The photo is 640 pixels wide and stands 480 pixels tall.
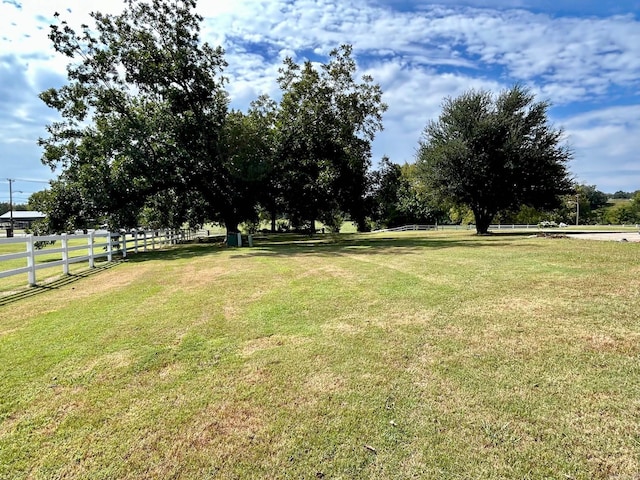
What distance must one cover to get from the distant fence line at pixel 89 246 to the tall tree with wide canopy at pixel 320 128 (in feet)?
27.0

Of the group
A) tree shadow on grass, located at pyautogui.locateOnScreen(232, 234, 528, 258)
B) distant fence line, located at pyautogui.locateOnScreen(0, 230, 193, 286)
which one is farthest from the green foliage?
tree shadow on grass, located at pyautogui.locateOnScreen(232, 234, 528, 258)

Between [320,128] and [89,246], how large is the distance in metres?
14.2

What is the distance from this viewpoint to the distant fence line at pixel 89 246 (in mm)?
8219

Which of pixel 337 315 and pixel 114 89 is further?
pixel 114 89

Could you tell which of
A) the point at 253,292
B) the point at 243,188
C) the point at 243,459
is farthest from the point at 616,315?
the point at 243,188

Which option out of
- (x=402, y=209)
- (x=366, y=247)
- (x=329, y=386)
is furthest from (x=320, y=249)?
(x=402, y=209)

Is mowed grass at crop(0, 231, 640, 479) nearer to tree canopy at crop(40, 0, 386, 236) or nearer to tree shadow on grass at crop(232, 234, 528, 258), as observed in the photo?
tree shadow on grass at crop(232, 234, 528, 258)

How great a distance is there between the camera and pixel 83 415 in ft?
9.71

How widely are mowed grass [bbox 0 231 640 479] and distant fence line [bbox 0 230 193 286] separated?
2364 millimetres

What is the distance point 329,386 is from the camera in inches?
131

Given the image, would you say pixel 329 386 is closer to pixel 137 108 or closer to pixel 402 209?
pixel 137 108

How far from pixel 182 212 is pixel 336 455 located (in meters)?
24.6

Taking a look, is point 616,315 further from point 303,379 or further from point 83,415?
Result: point 83,415

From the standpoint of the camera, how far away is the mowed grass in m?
2.43
